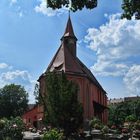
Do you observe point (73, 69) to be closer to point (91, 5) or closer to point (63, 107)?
point (63, 107)

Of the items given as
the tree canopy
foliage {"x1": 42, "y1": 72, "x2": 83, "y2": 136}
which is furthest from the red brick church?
the tree canopy

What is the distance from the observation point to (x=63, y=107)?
3375 cm

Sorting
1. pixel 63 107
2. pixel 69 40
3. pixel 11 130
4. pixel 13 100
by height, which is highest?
pixel 69 40

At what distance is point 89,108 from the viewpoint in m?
69.4

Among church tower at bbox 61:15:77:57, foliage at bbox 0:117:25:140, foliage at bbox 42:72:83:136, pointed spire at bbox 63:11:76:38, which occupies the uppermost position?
pointed spire at bbox 63:11:76:38

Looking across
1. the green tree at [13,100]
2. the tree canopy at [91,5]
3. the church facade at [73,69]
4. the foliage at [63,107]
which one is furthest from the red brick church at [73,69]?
the tree canopy at [91,5]

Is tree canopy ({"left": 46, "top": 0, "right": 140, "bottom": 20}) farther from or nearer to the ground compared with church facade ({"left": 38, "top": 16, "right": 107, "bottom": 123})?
nearer to the ground

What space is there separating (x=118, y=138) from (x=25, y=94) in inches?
2769

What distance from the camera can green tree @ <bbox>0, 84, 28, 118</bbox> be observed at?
10045cm

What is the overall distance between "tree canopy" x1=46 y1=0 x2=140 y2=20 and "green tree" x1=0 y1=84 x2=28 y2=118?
88064mm

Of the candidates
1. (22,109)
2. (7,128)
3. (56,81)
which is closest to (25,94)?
(22,109)

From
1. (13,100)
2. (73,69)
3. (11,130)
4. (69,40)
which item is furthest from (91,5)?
(13,100)

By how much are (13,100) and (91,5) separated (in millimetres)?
91871

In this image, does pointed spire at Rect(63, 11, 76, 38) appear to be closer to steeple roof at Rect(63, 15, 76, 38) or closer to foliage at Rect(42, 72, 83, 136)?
steeple roof at Rect(63, 15, 76, 38)
